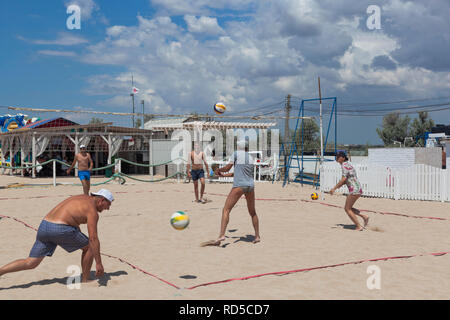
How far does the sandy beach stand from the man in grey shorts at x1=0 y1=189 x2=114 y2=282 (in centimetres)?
33

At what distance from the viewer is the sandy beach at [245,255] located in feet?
16.0

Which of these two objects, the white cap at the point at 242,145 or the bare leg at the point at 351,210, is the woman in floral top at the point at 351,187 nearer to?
the bare leg at the point at 351,210

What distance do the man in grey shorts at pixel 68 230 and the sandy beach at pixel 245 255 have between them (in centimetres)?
33

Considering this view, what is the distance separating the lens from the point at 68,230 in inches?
189

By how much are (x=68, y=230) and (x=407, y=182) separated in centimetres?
1215

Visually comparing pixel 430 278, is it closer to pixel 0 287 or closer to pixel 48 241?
pixel 48 241

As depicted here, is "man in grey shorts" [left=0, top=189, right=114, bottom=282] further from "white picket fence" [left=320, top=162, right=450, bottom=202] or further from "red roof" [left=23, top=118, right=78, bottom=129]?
"red roof" [left=23, top=118, right=78, bottom=129]

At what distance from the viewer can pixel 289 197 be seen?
14.7m

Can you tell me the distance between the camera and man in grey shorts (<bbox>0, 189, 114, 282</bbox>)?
4727mm

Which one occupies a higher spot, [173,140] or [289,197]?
[173,140]

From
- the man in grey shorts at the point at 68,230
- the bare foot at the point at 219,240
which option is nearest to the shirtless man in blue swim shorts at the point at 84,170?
the bare foot at the point at 219,240

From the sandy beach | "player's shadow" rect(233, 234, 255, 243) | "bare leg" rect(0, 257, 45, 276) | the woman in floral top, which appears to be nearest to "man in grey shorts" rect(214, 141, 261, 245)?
the sandy beach
